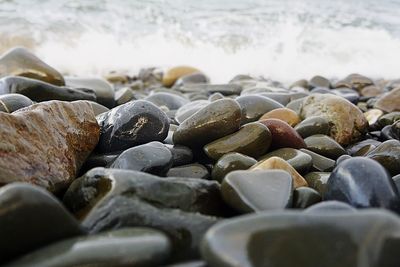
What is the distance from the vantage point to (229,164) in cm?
208

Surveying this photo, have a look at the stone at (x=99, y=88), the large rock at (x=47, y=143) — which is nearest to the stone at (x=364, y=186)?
the large rock at (x=47, y=143)

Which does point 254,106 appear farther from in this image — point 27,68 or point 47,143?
point 27,68

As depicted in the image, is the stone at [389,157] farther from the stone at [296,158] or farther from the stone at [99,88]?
the stone at [99,88]

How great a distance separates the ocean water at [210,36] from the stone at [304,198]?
605 centimetres

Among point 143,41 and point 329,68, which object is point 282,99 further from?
point 143,41

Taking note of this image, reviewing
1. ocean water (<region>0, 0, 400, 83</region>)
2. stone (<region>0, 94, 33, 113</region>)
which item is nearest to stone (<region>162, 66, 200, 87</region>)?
ocean water (<region>0, 0, 400, 83</region>)

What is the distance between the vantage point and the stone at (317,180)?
80.4 inches

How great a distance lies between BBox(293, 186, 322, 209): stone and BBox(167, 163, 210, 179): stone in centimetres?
49

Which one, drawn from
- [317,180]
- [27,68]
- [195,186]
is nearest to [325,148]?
A: [317,180]

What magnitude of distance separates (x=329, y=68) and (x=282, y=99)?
5.17 m

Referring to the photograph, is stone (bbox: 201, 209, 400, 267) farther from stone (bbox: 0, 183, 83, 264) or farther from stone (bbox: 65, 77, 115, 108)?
stone (bbox: 65, 77, 115, 108)

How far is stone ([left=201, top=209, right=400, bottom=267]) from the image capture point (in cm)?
106

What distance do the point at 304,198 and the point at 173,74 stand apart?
588cm

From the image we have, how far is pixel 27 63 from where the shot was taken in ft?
14.1
